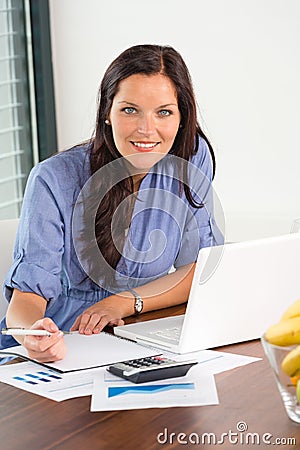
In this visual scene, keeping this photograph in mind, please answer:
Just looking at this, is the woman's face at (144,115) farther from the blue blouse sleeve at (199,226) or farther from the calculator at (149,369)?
the calculator at (149,369)

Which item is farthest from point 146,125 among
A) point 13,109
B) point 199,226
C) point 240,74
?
point 13,109

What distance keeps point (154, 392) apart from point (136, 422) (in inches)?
5.2

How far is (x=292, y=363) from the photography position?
119 centimetres

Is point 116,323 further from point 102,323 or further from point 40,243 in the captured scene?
point 40,243

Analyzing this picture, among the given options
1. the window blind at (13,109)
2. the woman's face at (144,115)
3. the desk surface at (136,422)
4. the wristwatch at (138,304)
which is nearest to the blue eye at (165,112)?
the woman's face at (144,115)

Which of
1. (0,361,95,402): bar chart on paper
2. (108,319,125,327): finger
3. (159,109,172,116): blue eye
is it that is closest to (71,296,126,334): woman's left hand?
(108,319,125,327): finger

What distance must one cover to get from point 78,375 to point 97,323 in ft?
1.04

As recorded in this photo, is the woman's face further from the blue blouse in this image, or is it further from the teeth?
the blue blouse

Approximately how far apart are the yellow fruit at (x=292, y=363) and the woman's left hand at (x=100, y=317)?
71 cm

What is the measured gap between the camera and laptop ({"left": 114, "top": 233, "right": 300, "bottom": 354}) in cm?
167

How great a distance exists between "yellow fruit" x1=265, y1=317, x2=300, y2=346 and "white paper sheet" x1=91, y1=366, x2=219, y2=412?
0.26 metres

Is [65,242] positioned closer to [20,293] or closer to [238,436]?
[20,293]

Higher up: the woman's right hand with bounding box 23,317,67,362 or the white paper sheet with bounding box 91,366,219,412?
the woman's right hand with bounding box 23,317,67,362

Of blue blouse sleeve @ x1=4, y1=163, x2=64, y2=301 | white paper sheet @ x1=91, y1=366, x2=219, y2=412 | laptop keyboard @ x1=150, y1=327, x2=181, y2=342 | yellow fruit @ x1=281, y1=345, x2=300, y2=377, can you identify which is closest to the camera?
yellow fruit @ x1=281, y1=345, x2=300, y2=377
